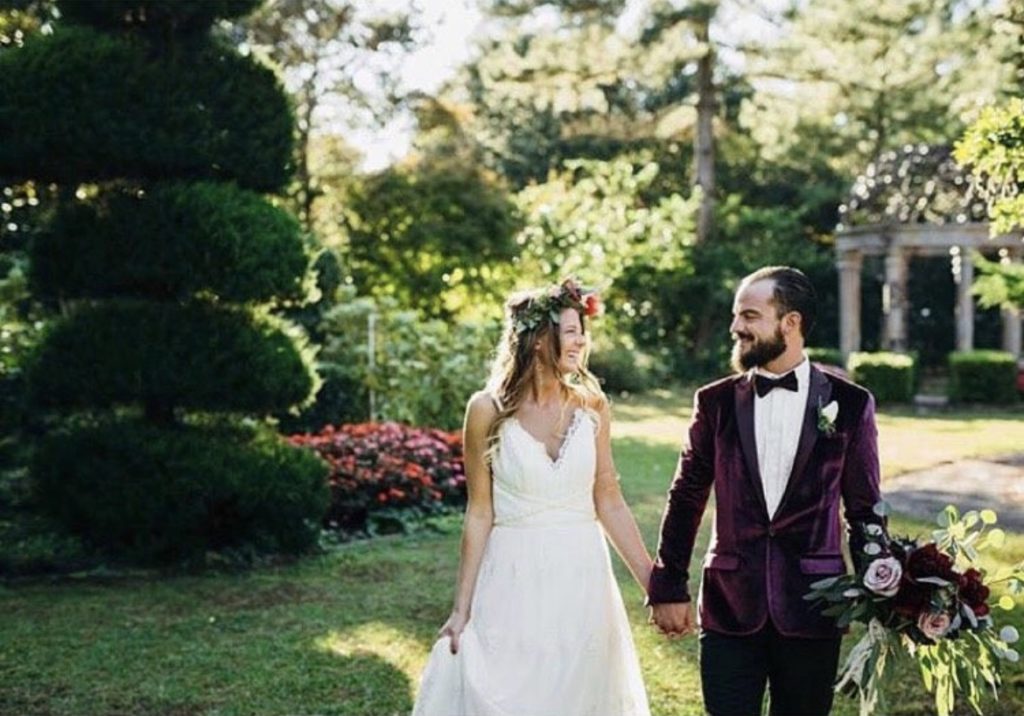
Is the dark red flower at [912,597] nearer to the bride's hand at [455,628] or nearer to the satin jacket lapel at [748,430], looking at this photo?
the satin jacket lapel at [748,430]

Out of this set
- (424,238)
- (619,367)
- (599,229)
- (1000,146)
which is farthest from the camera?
(599,229)

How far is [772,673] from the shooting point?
3.84 metres

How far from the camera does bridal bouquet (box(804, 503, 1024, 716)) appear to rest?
343cm

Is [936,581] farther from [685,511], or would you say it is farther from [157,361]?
[157,361]

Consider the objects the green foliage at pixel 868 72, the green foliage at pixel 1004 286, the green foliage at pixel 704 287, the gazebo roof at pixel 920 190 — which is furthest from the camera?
the green foliage at pixel 704 287

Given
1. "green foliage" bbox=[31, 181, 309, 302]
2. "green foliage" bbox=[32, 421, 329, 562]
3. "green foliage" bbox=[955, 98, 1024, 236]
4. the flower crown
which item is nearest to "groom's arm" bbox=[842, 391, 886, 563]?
the flower crown

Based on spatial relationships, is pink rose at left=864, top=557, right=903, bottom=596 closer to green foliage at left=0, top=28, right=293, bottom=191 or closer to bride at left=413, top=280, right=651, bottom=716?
bride at left=413, top=280, right=651, bottom=716

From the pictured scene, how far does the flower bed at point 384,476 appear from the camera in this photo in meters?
10.7

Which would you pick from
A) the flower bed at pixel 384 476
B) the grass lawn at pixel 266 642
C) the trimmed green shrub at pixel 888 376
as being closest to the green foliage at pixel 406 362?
the flower bed at pixel 384 476

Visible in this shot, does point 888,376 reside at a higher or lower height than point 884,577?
lower

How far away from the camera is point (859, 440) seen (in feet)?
12.3

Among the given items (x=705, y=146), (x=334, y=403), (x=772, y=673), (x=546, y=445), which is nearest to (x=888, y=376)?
(x=705, y=146)

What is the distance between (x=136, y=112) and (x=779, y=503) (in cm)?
642

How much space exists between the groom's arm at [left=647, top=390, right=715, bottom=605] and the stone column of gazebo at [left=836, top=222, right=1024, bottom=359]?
63.0 ft
